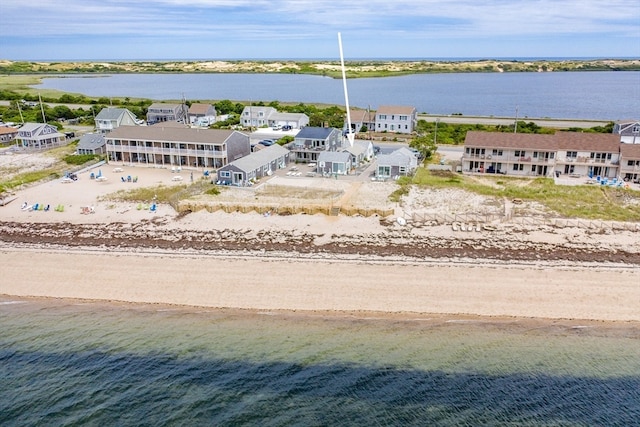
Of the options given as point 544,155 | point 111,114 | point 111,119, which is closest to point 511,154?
point 544,155

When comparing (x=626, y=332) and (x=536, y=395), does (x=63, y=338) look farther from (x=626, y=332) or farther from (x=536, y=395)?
(x=626, y=332)

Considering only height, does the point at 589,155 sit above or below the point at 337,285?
above

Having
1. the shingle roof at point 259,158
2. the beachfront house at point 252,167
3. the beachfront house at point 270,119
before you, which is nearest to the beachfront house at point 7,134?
the beachfront house at point 270,119

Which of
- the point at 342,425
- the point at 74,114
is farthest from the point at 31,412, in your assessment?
the point at 74,114

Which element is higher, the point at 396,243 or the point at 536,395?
the point at 396,243

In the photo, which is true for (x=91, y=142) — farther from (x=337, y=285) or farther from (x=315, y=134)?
(x=337, y=285)

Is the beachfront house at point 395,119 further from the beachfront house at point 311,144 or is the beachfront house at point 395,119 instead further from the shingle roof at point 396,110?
the beachfront house at point 311,144

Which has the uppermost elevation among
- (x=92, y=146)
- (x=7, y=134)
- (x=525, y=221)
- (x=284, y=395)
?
(x=7, y=134)

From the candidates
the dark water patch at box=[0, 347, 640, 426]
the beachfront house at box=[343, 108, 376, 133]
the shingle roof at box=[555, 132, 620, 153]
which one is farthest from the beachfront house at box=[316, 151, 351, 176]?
the dark water patch at box=[0, 347, 640, 426]
